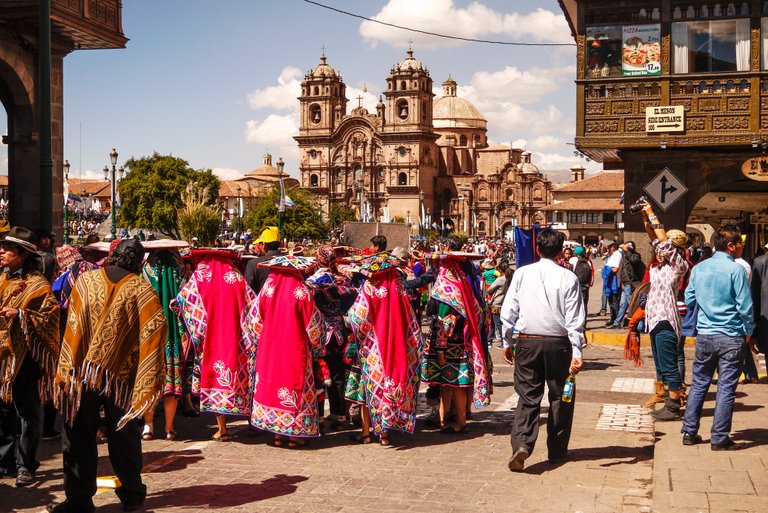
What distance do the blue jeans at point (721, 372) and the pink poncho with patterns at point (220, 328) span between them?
11.9ft

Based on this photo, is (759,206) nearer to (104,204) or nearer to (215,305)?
(215,305)

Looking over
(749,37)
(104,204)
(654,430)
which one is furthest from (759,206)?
(104,204)

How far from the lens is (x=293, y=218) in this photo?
79.9 m

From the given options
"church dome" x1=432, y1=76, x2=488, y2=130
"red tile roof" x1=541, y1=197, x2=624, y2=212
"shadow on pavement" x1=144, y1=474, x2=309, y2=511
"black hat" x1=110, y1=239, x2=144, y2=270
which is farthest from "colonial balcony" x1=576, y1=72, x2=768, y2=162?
"church dome" x1=432, y1=76, x2=488, y2=130

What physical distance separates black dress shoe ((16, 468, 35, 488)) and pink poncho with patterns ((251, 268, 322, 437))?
1.85 metres

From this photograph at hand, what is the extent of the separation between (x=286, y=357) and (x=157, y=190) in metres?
70.8

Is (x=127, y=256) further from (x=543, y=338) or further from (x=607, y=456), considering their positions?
(x=607, y=456)

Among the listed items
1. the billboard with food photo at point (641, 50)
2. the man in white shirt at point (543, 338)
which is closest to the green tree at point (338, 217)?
the billboard with food photo at point (641, 50)

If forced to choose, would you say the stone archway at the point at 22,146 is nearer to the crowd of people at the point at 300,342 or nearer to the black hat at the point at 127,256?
the crowd of people at the point at 300,342

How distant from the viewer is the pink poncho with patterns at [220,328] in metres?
7.88

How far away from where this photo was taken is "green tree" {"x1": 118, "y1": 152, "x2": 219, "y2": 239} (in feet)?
247

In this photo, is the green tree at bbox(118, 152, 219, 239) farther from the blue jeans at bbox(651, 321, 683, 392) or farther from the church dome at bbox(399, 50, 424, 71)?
the blue jeans at bbox(651, 321, 683, 392)

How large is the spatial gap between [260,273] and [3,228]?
7.31 ft

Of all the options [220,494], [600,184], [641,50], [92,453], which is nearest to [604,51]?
[641,50]
